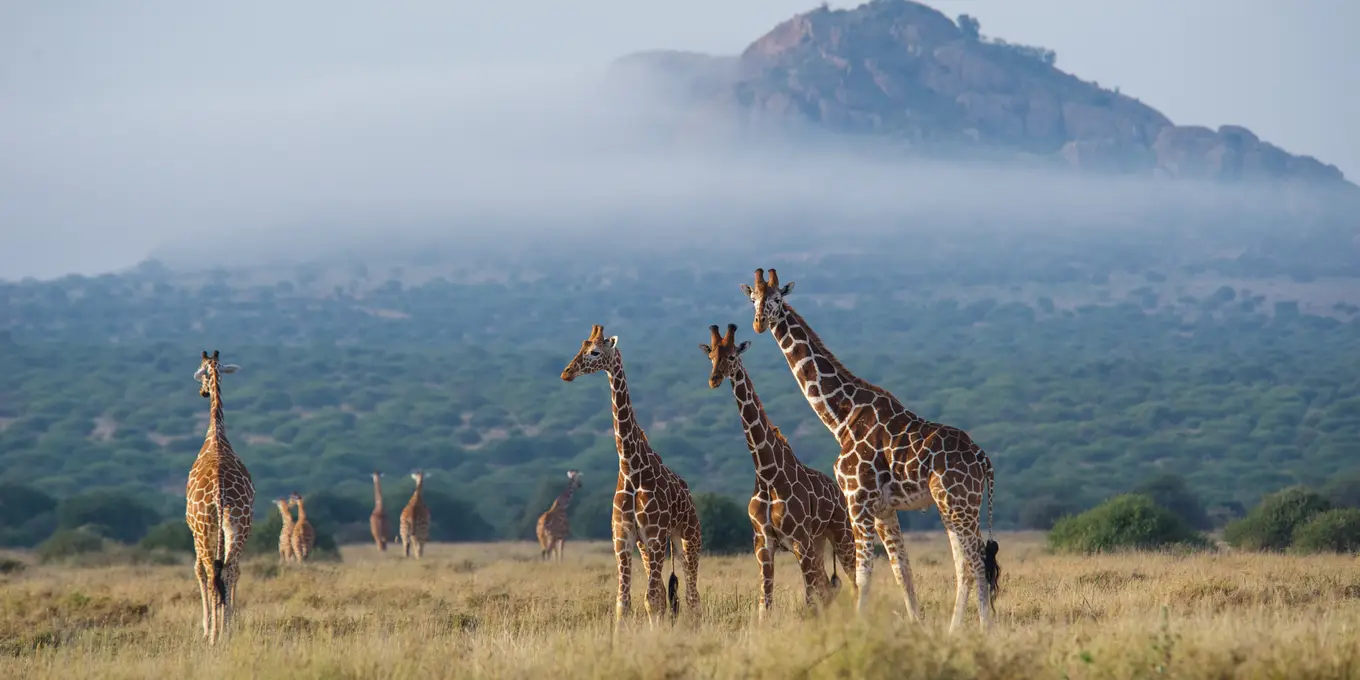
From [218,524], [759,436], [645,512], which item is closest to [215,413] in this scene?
[218,524]

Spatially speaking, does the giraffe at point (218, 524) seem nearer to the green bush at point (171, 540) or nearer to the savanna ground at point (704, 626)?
the savanna ground at point (704, 626)

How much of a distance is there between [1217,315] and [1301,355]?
120 ft

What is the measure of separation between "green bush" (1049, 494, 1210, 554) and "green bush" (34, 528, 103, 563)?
20.9 metres

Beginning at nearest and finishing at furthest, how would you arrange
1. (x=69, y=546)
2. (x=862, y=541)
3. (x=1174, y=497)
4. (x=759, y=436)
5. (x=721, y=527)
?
(x=862, y=541), (x=759, y=436), (x=721, y=527), (x=69, y=546), (x=1174, y=497)

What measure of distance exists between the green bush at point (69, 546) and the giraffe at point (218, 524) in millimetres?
21612

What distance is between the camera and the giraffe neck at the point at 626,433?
49.1ft

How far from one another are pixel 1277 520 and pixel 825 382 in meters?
20.0

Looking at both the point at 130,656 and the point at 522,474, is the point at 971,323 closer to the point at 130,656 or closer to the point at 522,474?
the point at 522,474

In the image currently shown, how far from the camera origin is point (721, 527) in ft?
116

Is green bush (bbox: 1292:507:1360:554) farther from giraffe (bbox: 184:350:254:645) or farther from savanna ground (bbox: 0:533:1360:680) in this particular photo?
giraffe (bbox: 184:350:254:645)

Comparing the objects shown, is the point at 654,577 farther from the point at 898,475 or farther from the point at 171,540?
the point at 171,540

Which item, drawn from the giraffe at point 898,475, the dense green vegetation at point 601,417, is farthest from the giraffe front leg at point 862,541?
the dense green vegetation at point 601,417

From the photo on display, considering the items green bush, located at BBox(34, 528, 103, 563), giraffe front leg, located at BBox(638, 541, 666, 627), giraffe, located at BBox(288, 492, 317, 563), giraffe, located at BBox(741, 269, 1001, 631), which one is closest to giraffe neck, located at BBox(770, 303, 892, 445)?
giraffe, located at BBox(741, 269, 1001, 631)

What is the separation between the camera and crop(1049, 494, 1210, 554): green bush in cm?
3080
